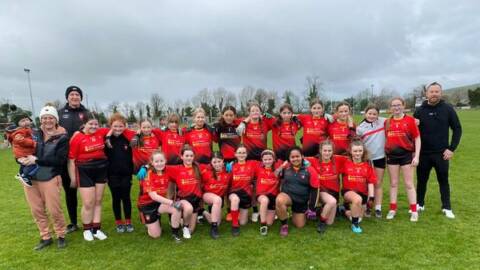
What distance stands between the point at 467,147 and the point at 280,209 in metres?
13.0

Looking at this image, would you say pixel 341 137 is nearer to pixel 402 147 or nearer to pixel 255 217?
pixel 402 147

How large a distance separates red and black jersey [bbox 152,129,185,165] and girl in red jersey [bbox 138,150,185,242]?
633 mm

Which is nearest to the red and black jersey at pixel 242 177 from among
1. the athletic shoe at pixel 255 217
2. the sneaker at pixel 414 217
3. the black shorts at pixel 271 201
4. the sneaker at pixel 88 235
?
the black shorts at pixel 271 201

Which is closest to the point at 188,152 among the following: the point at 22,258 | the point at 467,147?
the point at 22,258

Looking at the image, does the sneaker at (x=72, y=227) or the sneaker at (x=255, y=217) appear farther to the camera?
the sneaker at (x=255, y=217)

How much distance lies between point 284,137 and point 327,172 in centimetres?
96

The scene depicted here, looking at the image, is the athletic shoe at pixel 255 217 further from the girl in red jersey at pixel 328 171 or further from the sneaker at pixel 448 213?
the sneaker at pixel 448 213

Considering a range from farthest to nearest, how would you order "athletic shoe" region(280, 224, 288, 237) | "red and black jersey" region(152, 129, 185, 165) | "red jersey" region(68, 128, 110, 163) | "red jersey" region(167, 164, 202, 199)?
1. "red and black jersey" region(152, 129, 185, 165)
2. "red jersey" region(167, 164, 202, 199)
3. "athletic shoe" region(280, 224, 288, 237)
4. "red jersey" region(68, 128, 110, 163)

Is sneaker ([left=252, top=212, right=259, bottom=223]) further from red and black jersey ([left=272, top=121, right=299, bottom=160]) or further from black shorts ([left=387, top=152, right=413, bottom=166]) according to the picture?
black shorts ([left=387, top=152, right=413, bottom=166])

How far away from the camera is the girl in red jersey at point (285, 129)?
589 centimetres

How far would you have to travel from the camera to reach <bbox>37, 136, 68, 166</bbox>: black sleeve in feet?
15.4

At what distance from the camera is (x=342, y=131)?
18.9ft

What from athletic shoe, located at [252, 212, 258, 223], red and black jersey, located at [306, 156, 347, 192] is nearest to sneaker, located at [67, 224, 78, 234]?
athletic shoe, located at [252, 212, 258, 223]

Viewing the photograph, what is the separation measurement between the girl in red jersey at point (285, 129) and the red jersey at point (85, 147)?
117 inches
